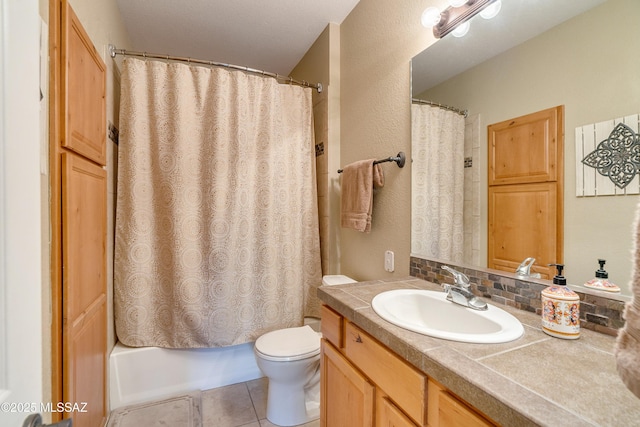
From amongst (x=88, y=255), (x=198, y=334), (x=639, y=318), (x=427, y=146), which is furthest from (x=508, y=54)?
(x=198, y=334)

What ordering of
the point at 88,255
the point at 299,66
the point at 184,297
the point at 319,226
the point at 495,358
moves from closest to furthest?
1. the point at 495,358
2. the point at 88,255
3. the point at 184,297
4. the point at 319,226
5. the point at 299,66

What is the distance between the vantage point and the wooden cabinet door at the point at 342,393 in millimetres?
883

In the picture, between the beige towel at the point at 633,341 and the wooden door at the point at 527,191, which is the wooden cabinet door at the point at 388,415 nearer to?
the beige towel at the point at 633,341

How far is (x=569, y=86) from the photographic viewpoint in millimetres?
825

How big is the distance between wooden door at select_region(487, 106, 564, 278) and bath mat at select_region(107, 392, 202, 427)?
1.72m

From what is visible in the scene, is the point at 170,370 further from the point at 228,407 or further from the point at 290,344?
the point at 290,344

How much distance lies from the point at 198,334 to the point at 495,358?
1.66 meters

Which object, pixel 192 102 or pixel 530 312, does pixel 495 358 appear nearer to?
pixel 530 312

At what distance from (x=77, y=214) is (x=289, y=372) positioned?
1.21 meters

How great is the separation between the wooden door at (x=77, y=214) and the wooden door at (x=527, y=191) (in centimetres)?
153

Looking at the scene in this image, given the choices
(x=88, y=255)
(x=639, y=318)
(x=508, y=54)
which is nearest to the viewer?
(x=639, y=318)

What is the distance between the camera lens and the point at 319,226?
2.16 meters

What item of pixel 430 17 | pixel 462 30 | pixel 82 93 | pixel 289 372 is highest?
pixel 430 17

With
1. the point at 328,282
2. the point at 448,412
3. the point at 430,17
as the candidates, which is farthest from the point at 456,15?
the point at 328,282
